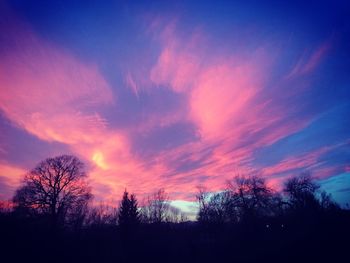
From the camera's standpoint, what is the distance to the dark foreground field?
1489cm

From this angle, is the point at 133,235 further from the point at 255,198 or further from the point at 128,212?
the point at 255,198

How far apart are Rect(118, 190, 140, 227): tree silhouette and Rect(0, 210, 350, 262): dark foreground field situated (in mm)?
1983

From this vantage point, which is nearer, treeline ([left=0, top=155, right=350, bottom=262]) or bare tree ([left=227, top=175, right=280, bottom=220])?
treeline ([left=0, top=155, right=350, bottom=262])

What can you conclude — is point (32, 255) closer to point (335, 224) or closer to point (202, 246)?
point (202, 246)

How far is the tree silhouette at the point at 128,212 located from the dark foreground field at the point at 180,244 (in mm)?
1983

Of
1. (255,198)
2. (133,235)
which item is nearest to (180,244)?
(133,235)

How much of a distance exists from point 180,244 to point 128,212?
13116mm

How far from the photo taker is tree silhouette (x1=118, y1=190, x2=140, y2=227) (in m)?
33.3

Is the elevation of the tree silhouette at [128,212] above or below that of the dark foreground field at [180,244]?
above

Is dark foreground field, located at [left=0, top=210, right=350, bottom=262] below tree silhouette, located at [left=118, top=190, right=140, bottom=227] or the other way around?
below

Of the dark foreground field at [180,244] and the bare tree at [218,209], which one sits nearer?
the dark foreground field at [180,244]

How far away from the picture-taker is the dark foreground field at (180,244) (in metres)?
14.9

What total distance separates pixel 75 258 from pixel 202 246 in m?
15.5

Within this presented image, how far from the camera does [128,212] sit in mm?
35688
